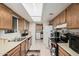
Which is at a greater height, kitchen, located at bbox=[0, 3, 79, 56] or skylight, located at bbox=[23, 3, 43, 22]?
skylight, located at bbox=[23, 3, 43, 22]

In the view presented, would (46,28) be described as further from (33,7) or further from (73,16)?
(73,16)

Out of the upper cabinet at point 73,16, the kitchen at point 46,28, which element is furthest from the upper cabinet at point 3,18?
the upper cabinet at point 73,16

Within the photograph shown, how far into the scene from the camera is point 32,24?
10.4 metres

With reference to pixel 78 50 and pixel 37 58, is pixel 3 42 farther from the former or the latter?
pixel 37 58

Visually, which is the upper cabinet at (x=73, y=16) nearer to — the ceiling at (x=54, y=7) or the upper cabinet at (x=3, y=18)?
the ceiling at (x=54, y=7)

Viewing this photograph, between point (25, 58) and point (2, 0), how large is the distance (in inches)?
25.9

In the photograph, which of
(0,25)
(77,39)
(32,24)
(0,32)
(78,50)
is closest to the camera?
(78,50)

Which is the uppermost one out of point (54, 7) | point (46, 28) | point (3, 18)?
point (54, 7)

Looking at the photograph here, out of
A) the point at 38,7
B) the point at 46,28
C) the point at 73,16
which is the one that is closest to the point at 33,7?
the point at 38,7

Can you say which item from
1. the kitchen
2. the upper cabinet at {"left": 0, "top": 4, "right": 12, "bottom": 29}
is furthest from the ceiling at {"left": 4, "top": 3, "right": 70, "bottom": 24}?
the upper cabinet at {"left": 0, "top": 4, "right": 12, "bottom": 29}


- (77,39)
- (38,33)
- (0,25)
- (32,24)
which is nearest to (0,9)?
(0,25)

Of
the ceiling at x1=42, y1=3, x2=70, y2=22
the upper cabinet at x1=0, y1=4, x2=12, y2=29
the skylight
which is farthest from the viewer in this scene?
the skylight

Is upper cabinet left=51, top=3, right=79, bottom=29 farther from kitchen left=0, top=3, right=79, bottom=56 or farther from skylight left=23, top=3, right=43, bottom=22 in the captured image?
skylight left=23, top=3, right=43, bottom=22

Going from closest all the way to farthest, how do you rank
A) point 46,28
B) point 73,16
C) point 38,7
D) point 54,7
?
1. point 73,16
2. point 54,7
3. point 38,7
4. point 46,28
